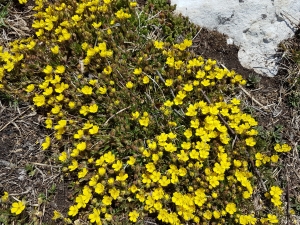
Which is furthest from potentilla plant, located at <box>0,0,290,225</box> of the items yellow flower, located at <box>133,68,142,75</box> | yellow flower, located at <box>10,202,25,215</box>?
yellow flower, located at <box>10,202,25,215</box>

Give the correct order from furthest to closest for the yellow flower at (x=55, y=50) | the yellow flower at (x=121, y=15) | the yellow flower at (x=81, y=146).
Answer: the yellow flower at (x=121, y=15) < the yellow flower at (x=55, y=50) < the yellow flower at (x=81, y=146)

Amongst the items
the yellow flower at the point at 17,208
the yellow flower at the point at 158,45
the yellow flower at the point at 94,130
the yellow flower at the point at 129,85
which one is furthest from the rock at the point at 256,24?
the yellow flower at the point at 17,208

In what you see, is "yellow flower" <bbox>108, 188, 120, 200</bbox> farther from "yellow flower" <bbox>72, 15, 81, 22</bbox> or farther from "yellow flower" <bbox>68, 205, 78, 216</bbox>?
"yellow flower" <bbox>72, 15, 81, 22</bbox>

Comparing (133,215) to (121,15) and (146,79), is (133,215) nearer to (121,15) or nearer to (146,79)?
(146,79)

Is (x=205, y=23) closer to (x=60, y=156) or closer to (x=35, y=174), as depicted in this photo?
(x=60, y=156)

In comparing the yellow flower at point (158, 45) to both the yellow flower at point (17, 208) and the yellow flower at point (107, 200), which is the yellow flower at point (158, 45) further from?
the yellow flower at point (17, 208)

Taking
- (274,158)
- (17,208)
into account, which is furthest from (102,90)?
(274,158)

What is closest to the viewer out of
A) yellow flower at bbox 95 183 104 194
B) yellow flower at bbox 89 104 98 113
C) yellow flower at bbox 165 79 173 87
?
yellow flower at bbox 95 183 104 194
